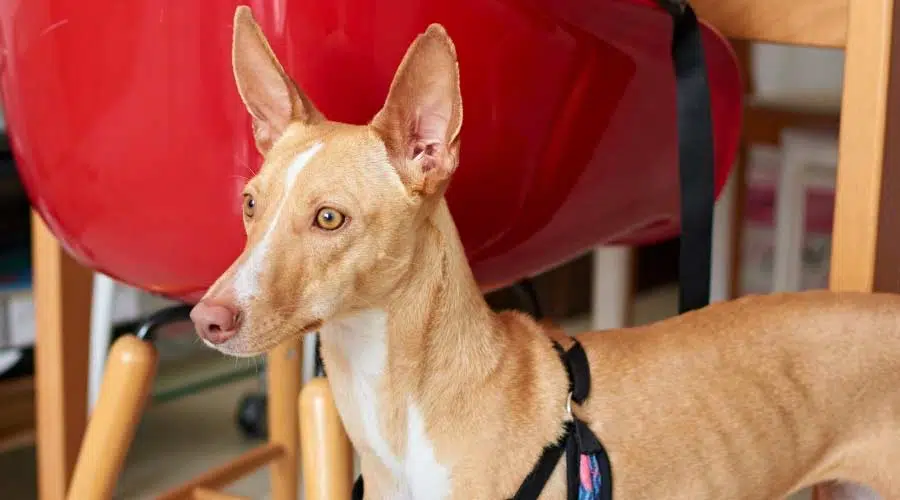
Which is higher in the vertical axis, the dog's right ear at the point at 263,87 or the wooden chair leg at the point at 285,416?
the dog's right ear at the point at 263,87

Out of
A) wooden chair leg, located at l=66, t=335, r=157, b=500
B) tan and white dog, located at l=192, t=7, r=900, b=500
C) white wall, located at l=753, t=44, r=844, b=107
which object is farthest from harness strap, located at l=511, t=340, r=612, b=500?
white wall, located at l=753, t=44, r=844, b=107

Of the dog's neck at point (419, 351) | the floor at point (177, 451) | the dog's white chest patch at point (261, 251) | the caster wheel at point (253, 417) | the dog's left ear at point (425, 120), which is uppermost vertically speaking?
the dog's left ear at point (425, 120)

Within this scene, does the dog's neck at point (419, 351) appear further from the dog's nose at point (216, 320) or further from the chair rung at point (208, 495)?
the chair rung at point (208, 495)

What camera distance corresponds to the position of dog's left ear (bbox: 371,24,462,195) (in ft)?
2.31

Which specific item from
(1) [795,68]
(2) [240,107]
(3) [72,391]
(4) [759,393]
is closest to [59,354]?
(3) [72,391]

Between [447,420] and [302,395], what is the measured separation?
25cm

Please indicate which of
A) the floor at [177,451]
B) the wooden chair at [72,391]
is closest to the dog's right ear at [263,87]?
the wooden chair at [72,391]

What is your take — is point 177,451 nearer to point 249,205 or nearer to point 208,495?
point 208,495

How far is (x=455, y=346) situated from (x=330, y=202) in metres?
0.15

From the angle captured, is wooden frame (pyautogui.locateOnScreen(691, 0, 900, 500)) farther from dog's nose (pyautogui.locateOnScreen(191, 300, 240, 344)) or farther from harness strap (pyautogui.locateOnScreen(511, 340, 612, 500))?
dog's nose (pyautogui.locateOnScreen(191, 300, 240, 344))

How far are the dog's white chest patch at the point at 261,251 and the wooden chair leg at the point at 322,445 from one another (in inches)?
11.4

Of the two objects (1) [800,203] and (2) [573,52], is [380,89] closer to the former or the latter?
(2) [573,52]

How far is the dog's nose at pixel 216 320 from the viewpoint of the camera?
0.66 meters

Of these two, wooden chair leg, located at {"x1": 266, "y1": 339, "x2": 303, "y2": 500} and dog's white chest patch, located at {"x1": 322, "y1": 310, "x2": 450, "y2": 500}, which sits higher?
dog's white chest patch, located at {"x1": 322, "y1": 310, "x2": 450, "y2": 500}
